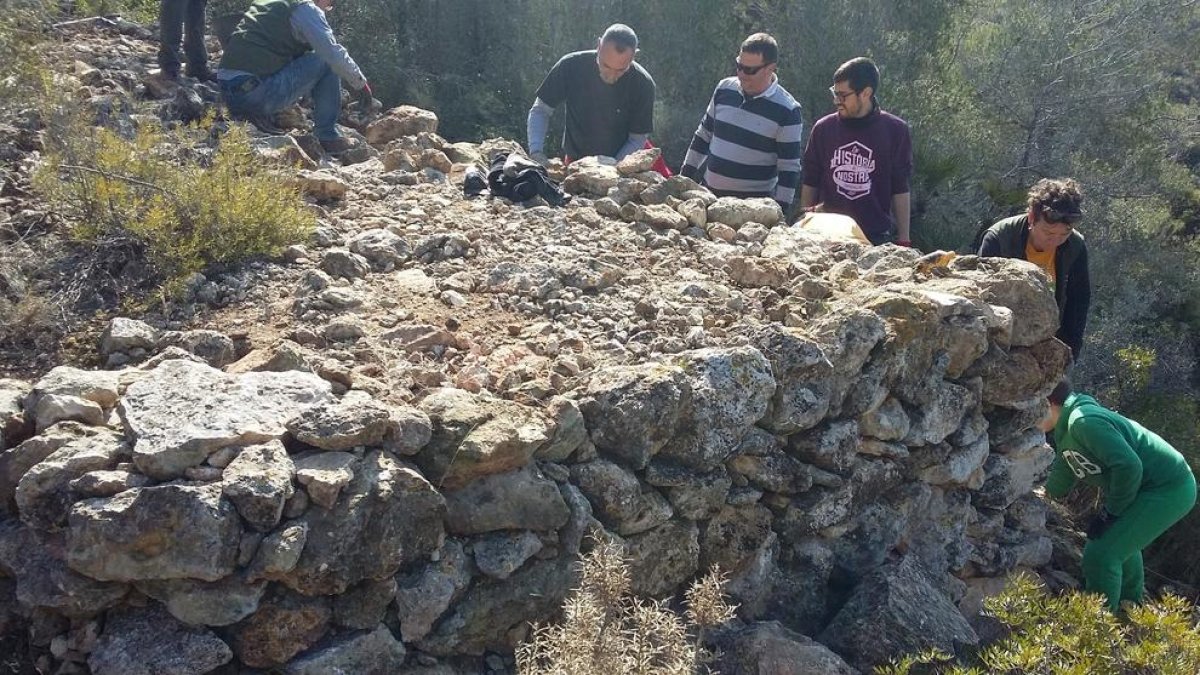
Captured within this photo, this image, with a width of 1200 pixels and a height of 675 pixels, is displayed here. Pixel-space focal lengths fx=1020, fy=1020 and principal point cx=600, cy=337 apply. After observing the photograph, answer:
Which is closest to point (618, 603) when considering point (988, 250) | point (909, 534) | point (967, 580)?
point (909, 534)

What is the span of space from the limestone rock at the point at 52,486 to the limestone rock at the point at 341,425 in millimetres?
516

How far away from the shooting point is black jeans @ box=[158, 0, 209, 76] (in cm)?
603

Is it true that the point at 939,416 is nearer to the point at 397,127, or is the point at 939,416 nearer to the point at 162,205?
the point at 162,205

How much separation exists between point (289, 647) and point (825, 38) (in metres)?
8.32

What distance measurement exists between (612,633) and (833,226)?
9.67 ft

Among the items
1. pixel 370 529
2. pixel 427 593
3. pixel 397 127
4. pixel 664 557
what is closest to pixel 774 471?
pixel 664 557

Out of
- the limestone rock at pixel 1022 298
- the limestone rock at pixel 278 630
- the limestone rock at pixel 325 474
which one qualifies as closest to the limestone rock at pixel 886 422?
the limestone rock at pixel 1022 298

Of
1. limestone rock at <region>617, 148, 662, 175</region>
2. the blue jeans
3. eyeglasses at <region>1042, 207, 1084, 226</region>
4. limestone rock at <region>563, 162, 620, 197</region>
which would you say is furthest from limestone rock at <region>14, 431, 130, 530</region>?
eyeglasses at <region>1042, 207, 1084, 226</region>

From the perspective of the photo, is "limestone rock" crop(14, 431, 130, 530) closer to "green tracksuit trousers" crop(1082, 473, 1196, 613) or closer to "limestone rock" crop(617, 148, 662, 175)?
"limestone rock" crop(617, 148, 662, 175)

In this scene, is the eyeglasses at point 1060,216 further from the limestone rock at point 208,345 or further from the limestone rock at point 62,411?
the limestone rock at point 62,411

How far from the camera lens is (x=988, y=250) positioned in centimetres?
489

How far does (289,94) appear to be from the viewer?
19.0 ft

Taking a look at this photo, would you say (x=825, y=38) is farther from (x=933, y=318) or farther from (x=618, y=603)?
(x=618, y=603)

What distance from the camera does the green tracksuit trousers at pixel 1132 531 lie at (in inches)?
169
